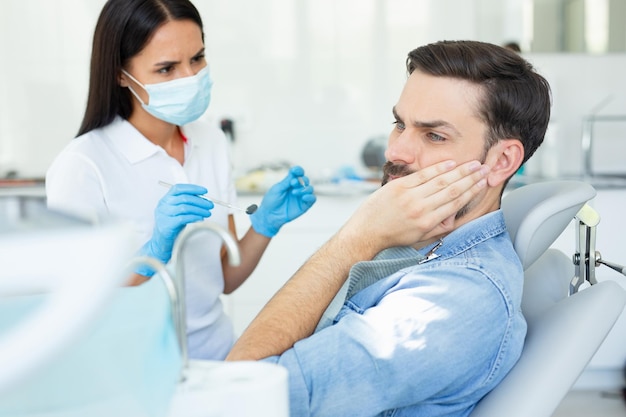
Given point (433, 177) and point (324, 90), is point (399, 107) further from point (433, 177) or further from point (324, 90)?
point (324, 90)

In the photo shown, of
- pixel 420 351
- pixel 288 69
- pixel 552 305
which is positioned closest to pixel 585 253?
pixel 552 305

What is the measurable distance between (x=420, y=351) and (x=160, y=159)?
0.93 meters

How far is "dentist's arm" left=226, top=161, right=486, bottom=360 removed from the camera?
1220mm

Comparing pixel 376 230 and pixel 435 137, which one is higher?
pixel 435 137

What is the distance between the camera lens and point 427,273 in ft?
3.91

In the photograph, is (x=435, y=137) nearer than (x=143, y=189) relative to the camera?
Yes

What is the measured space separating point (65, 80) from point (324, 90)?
125cm

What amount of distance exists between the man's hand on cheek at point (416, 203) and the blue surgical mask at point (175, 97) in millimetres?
644

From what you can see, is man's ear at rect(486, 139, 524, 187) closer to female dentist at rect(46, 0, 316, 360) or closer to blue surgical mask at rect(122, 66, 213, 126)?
female dentist at rect(46, 0, 316, 360)

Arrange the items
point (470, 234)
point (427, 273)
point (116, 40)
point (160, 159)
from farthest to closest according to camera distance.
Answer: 1. point (160, 159)
2. point (116, 40)
3. point (470, 234)
4. point (427, 273)

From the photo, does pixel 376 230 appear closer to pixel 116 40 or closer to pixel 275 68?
pixel 116 40

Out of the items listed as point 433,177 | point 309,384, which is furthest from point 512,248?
point 309,384

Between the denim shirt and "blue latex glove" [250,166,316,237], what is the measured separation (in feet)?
2.04

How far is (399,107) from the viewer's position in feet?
4.60
